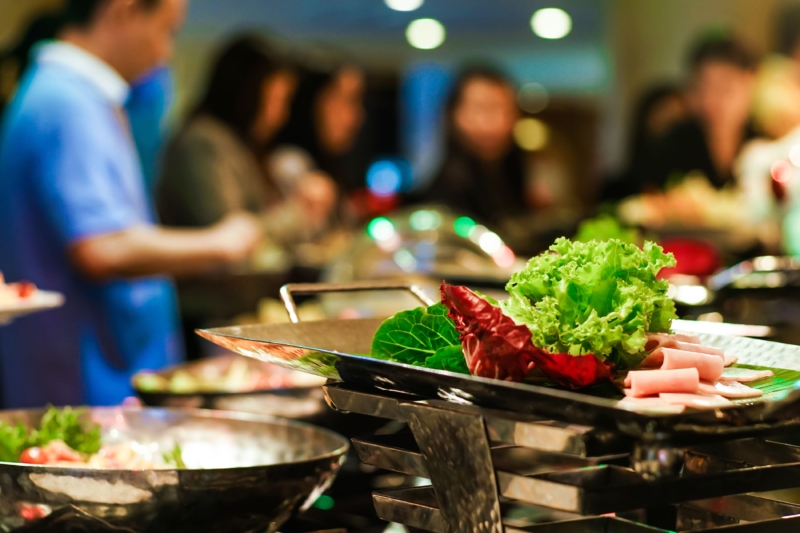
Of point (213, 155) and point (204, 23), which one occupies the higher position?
point (204, 23)

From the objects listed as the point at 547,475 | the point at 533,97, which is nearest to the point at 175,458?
the point at 547,475

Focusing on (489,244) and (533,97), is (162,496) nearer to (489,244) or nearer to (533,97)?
(489,244)

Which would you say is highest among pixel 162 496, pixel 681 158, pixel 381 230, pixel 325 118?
pixel 325 118

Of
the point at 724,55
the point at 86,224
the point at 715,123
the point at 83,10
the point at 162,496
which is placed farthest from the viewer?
the point at 715,123

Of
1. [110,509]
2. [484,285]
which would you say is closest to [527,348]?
[110,509]

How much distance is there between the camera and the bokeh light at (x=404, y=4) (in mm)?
13469

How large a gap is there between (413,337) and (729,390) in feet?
1.05

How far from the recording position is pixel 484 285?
A: 238 centimetres

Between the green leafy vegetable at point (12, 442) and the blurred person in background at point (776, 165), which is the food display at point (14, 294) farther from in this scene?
the blurred person in background at point (776, 165)

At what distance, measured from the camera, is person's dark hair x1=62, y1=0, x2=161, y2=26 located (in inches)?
114

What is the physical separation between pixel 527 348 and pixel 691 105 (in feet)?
28.5

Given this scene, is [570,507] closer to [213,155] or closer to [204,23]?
[213,155]

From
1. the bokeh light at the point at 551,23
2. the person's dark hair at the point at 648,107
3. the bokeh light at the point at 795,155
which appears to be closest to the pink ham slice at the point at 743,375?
the bokeh light at the point at 795,155

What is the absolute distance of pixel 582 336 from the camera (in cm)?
97
